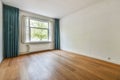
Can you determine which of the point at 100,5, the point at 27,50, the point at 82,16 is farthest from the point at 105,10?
the point at 27,50

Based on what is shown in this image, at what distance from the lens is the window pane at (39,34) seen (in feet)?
13.0

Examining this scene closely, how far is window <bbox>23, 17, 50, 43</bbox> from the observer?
3686 mm

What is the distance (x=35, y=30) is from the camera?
13.3ft

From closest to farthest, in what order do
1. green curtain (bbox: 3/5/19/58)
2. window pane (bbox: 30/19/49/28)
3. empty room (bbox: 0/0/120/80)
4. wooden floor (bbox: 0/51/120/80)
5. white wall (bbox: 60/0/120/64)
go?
wooden floor (bbox: 0/51/120/80) < empty room (bbox: 0/0/120/80) < white wall (bbox: 60/0/120/64) < green curtain (bbox: 3/5/19/58) < window pane (bbox: 30/19/49/28)

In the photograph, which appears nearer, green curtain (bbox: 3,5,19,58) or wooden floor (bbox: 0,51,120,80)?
wooden floor (bbox: 0,51,120,80)

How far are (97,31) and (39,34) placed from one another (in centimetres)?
315

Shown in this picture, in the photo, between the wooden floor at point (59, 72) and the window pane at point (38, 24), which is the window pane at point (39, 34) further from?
the wooden floor at point (59, 72)

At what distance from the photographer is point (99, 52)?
2768 mm

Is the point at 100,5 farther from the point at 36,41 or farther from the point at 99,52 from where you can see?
the point at 36,41

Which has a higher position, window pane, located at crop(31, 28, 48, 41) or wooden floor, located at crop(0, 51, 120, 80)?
window pane, located at crop(31, 28, 48, 41)

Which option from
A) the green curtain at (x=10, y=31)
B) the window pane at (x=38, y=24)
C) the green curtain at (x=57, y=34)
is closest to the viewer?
the green curtain at (x=10, y=31)

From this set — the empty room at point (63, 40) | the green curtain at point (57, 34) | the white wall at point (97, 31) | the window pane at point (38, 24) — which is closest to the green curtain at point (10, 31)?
the empty room at point (63, 40)

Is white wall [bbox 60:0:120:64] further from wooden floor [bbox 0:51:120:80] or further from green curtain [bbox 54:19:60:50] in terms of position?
green curtain [bbox 54:19:60:50]

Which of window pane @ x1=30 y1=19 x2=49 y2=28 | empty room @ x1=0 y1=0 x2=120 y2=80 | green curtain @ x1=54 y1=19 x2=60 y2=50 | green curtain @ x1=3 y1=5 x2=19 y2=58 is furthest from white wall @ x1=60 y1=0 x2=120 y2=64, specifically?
green curtain @ x1=3 y1=5 x2=19 y2=58
